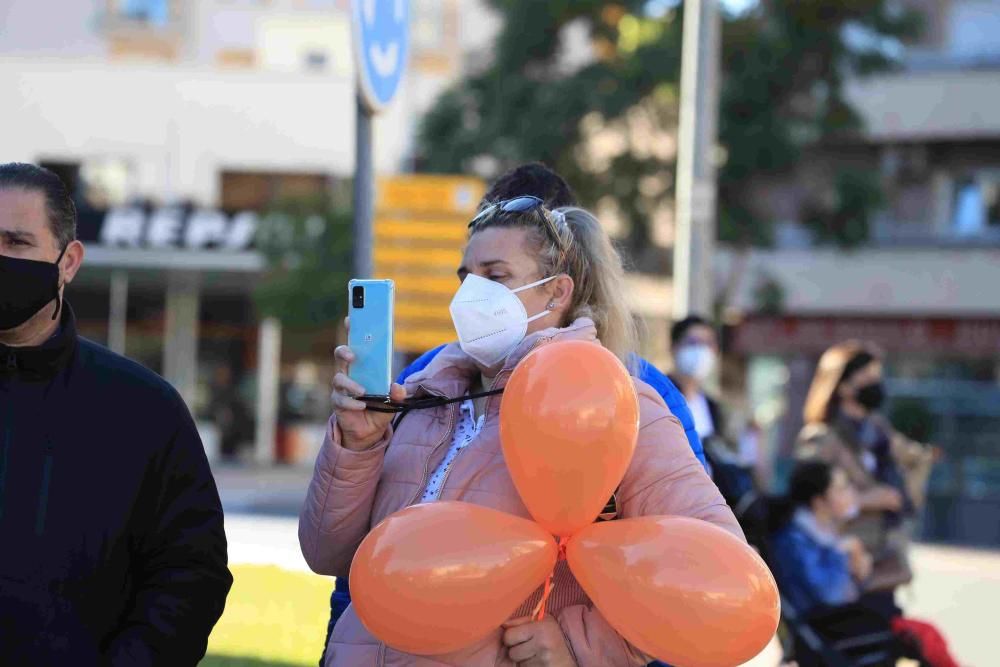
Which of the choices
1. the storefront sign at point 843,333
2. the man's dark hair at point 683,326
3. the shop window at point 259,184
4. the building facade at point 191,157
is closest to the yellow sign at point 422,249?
the man's dark hair at point 683,326

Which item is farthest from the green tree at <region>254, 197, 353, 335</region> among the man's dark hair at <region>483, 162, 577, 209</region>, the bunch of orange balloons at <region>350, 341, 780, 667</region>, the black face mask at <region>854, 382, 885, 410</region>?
the bunch of orange balloons at <region>350, 341, 780, 667</region>

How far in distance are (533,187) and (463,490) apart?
1.11m

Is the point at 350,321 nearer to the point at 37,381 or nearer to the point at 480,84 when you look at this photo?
the point at 37,381

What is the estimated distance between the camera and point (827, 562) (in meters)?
6.66

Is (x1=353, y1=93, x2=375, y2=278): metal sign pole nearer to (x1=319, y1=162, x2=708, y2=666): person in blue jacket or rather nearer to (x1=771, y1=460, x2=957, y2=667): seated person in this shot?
(x1=319, y1=162, x2=708, y2=666): person in blue jacket

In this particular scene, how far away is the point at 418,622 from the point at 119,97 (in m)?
29.6

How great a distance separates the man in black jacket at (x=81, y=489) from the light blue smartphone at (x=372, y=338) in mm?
442

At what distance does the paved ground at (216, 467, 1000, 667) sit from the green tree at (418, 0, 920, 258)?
5.60 meters

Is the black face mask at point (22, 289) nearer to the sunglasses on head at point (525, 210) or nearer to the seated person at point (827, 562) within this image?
the sunglasses on head at point (525, 210)

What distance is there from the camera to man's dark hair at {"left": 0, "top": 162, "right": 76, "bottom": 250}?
305 cm

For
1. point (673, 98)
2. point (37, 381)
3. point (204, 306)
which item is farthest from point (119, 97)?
point (37, 381)

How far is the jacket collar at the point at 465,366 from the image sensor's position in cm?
314

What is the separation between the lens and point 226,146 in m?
30.8

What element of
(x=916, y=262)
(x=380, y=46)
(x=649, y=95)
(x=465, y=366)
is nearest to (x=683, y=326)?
(x=380, y=46)
